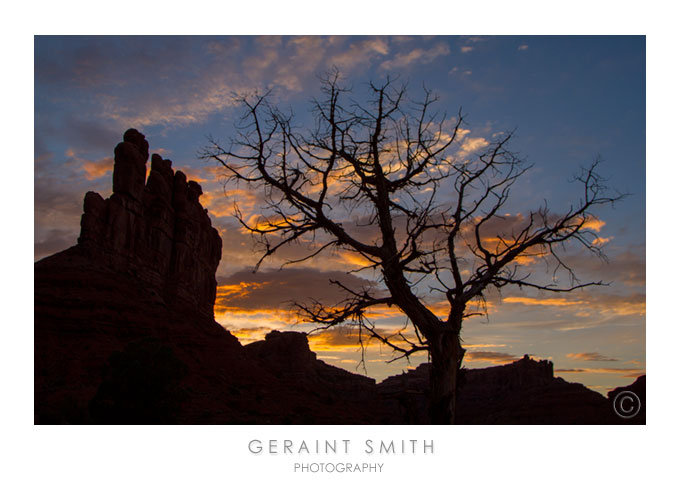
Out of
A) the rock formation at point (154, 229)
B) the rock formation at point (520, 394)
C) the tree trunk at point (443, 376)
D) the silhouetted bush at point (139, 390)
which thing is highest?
the rock formation at point (154, 229)

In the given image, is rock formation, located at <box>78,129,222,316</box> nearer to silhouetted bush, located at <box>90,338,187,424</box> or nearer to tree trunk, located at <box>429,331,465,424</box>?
silhouetted bush, located at <box>90,338,187,424</box>

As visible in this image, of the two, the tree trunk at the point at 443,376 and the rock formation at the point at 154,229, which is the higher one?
the rock formation at the point at 154,229

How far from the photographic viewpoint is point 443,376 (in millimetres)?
5152

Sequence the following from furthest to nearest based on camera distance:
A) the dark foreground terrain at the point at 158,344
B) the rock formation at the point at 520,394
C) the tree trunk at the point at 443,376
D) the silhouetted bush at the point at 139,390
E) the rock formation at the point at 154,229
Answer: the rock formation at the point at 520,394 → the rock formation at the point at 154,229 → the dark foreground terrain at the point at 158,344 → the silhouetted bush at the point at 139,390 → the tree trunk at the point at 443,376

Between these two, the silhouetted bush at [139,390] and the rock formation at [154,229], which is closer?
the silhouetted bush at [139,390]

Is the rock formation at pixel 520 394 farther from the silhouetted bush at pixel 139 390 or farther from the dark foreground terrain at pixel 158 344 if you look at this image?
the silhouetted bush at pixel 139 390

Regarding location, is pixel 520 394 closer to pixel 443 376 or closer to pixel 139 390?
pixel 139 390

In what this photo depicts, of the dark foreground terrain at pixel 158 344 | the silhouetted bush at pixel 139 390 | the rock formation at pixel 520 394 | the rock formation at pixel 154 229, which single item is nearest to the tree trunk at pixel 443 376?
the dark foreground terrain at pixel 158 344

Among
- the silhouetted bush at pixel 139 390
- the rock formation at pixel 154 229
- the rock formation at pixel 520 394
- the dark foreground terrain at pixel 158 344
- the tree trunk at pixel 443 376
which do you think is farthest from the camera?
the rock formation at pixel 520 394

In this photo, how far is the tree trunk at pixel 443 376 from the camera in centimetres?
507

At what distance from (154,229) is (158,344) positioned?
143 ft

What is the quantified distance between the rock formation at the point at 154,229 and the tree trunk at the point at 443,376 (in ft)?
165
